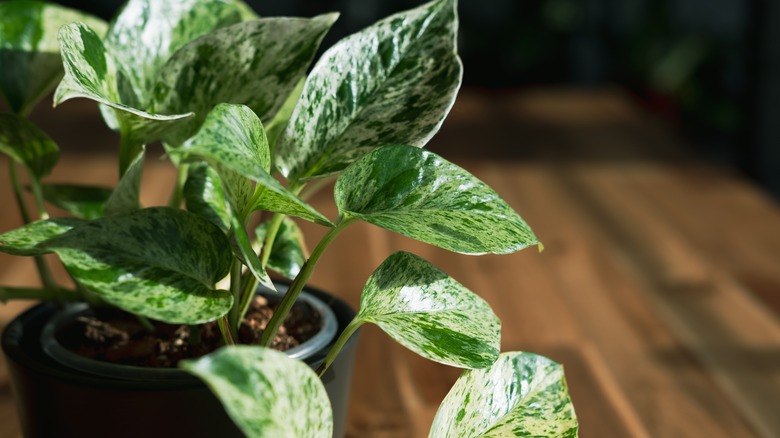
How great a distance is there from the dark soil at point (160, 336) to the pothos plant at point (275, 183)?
3cm

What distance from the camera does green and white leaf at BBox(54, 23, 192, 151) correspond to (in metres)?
0.36

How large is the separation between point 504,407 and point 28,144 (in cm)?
29

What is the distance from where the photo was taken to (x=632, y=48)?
316 centimetres

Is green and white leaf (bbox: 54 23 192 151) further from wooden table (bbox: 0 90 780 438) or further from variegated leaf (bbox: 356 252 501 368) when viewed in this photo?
wooden table (bbox: 0 90 780 438)

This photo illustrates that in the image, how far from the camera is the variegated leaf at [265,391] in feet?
0.89

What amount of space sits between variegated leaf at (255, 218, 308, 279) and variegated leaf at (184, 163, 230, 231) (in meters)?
0.04

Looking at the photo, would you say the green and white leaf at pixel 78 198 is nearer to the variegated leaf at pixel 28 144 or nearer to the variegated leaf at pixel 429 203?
the variegated leaf at pixel 28 144

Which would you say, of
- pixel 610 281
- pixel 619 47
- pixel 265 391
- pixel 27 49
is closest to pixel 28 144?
pixel 27 49

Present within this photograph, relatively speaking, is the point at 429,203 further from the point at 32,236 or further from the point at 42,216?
the point at 42,216

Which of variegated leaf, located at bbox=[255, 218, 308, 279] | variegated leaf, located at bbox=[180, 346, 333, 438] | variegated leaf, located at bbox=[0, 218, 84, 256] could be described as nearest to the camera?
variegated leaf, located at bbox=[180, 346, 333, 438]

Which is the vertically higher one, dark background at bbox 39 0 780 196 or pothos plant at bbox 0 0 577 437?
pothos plant at bbox 0 0 577 437

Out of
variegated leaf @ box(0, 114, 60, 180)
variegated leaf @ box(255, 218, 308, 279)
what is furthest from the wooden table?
variegated leaf @ box(0, 114, 60, 180)

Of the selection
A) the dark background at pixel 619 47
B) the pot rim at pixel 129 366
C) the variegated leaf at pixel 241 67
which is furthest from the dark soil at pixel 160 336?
the dark background at pixel 619 47

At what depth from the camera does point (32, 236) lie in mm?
388
